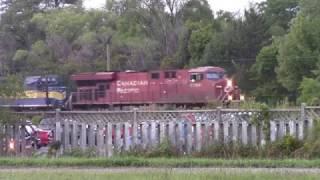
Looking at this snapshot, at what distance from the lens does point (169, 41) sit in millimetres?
89188

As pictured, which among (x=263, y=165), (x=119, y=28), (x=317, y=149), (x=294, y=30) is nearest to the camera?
(x=263, y=165)

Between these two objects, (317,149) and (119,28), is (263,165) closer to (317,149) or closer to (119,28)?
(317,149)

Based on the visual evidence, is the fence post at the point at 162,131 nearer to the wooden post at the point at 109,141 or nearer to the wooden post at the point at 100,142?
the wooden post at the point at 109,141

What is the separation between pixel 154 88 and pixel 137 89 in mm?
1456

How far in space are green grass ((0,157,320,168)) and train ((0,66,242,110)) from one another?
35.3m

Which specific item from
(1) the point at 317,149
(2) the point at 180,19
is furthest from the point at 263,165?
(2) the point at 180,19

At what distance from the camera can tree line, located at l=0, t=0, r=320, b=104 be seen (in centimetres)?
7719

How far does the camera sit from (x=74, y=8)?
100 meters

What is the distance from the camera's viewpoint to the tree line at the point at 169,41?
7719 cm

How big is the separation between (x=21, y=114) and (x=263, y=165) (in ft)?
26.4

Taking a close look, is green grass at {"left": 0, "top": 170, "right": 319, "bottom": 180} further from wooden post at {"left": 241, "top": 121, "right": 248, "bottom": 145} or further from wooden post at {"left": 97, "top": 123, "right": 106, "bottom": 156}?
wooden post at {"left": 97, "top": 123, "right": 106, "bottom": 156}

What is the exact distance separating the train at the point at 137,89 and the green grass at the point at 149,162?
35265 millimetres

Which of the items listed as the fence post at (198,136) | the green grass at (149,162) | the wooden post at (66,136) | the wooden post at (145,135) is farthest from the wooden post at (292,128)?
the wooden post at (66,136)

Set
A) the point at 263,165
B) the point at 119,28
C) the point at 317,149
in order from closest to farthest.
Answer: the point at 263,165
the point at 317,149
the point at 119,28
